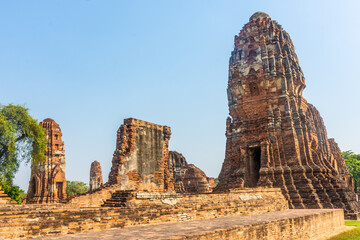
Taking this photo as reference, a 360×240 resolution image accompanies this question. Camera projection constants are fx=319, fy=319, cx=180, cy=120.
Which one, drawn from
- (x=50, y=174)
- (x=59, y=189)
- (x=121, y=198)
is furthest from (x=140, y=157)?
(x=59, y=189)

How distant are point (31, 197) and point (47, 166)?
2305 millimetres

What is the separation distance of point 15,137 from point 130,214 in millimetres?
10667

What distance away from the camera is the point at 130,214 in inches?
244

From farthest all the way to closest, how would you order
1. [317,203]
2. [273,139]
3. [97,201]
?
[273,139], [317,203], [97,201]

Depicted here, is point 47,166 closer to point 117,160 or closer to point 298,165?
point 117,160

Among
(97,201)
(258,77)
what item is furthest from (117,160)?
(258,77)

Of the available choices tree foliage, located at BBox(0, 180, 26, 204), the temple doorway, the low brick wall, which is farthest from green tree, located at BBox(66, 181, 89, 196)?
the low brick wall

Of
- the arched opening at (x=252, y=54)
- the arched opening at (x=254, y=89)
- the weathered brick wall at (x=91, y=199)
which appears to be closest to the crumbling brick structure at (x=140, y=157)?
the weathered brick wall at (x=91, y=199)

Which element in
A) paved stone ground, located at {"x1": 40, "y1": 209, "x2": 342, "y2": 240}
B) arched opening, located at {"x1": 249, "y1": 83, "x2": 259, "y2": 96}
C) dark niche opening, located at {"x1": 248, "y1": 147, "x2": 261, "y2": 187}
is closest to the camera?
paved stone ground, located at {"x1": 40, "y1": 209, "x2": 342, "y2": 240}

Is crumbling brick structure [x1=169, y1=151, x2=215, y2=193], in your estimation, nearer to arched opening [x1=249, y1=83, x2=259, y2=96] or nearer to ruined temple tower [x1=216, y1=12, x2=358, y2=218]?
ruined temple tower [x1=216, y1=12, x2=358, y2=218]

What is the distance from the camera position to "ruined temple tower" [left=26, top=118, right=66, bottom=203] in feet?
68.4

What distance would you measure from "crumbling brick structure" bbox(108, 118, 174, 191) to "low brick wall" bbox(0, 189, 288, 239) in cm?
360

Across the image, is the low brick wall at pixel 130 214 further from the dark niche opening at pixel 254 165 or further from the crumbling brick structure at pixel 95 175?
the crumbling brick structure at pixel 95 175

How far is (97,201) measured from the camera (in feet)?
33.6
